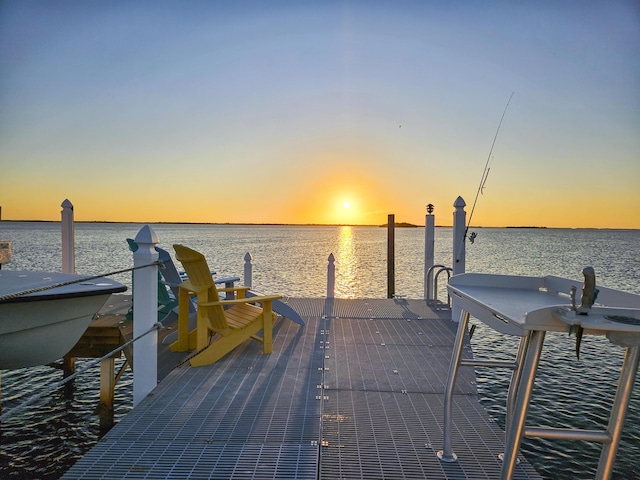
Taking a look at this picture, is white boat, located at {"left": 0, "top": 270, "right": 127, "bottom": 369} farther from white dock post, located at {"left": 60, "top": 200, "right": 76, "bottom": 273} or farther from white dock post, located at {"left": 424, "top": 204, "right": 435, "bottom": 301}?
white dock post, located at {"left": 424, "top": 204, "right": 435, "bottom": 301}

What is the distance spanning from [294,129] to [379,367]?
1824cm

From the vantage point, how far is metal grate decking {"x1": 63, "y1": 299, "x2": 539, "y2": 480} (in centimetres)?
272

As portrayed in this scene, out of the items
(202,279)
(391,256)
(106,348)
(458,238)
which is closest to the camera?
(202,279)

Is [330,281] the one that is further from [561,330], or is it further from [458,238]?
[561,330]

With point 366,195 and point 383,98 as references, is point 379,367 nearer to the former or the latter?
point 383,98

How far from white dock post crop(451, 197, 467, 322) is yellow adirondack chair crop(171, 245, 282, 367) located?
3178mm

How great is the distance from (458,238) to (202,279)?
423 centimetres

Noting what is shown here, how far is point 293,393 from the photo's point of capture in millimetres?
4000

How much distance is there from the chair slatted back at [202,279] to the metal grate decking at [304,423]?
19.0 inches

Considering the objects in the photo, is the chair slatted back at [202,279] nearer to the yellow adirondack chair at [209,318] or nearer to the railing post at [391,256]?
the yellow adirondack chair at [209,318]

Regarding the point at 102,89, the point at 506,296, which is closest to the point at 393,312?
the point at 506,296

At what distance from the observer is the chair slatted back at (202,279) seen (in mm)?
4789

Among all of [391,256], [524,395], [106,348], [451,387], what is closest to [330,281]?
[391,256]

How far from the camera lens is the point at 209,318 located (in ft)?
16.9
